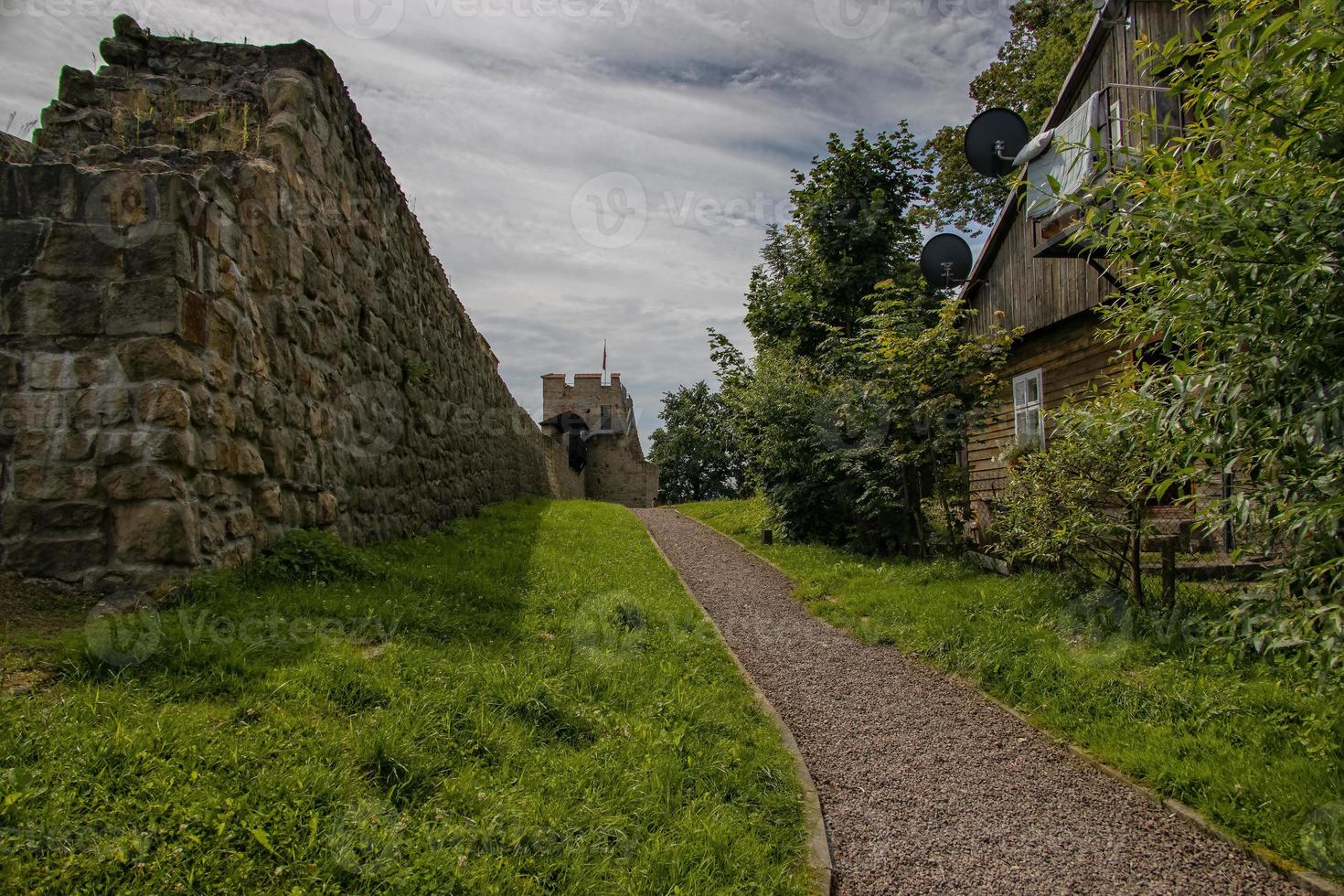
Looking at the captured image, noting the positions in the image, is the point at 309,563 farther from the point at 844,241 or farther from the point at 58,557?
the point at 844,241

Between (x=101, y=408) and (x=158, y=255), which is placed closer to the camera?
(x=101, y=408)

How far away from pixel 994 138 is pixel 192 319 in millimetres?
12269

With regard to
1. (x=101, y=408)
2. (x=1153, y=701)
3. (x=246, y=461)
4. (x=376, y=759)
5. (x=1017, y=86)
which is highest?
(x=1017, y=86)

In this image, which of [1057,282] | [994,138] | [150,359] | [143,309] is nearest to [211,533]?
[150,359]

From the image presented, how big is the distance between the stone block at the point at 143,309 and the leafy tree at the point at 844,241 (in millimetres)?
11443

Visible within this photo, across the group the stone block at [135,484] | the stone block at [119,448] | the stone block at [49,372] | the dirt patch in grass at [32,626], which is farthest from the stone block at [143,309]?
the dirt patch in grass at [32,626]

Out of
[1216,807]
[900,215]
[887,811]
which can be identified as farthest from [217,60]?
[900,215]

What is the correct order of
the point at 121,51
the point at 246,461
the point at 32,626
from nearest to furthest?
the point at 32,626
the point at 246,461
the point at 121,51

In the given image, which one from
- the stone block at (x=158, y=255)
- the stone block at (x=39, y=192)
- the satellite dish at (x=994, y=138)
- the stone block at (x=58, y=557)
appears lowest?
the stone block at (x=58, y=557)

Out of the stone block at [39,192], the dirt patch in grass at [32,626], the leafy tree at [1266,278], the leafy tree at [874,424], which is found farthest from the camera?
the leafy tree at [874,424]

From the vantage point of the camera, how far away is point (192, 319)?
13.3ft

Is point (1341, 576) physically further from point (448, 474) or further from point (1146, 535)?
point (448, 474)

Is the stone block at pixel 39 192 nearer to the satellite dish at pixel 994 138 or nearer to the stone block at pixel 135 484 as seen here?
the stone block at pixel 135 484

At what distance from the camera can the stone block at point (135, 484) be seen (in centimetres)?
378
